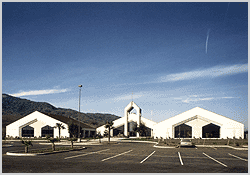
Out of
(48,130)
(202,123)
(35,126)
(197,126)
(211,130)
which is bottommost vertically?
(48,130)

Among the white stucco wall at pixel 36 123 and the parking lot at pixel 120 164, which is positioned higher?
the parking lot at pixel 120 164

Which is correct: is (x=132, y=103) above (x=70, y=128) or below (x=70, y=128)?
above

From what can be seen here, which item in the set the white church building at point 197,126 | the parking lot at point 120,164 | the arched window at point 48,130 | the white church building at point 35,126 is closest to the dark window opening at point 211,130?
the white church building at point 197,126

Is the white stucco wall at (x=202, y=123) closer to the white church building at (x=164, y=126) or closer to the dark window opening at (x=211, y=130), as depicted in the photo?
the white church building at (x=164, y=126)

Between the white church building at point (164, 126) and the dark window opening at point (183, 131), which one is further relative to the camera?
the dark window opening at point (183, 131)

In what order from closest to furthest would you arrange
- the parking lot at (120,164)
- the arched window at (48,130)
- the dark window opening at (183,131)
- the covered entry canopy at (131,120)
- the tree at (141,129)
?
the parking lot at (120,164) → the dark window opening at (183,131) → the arched window at (48,130) → the tree at (141,129) → the covered entry canopy at (131,120)

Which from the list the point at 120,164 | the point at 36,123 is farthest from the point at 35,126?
the point at 120,164

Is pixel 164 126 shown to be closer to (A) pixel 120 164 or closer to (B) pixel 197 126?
(B) pixel 197 126

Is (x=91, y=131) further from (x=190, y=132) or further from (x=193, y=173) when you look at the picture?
(x=193, y=173)

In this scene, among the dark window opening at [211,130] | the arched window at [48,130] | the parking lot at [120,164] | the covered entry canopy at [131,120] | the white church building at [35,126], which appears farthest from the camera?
the covered entry canopy at [131,120]

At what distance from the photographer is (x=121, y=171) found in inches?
516

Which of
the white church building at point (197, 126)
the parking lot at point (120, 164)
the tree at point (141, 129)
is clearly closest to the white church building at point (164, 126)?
the white church building at point (197, 126)

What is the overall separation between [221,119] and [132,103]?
28139 mm

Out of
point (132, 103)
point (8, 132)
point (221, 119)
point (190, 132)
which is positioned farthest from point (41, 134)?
point (221, 119)
